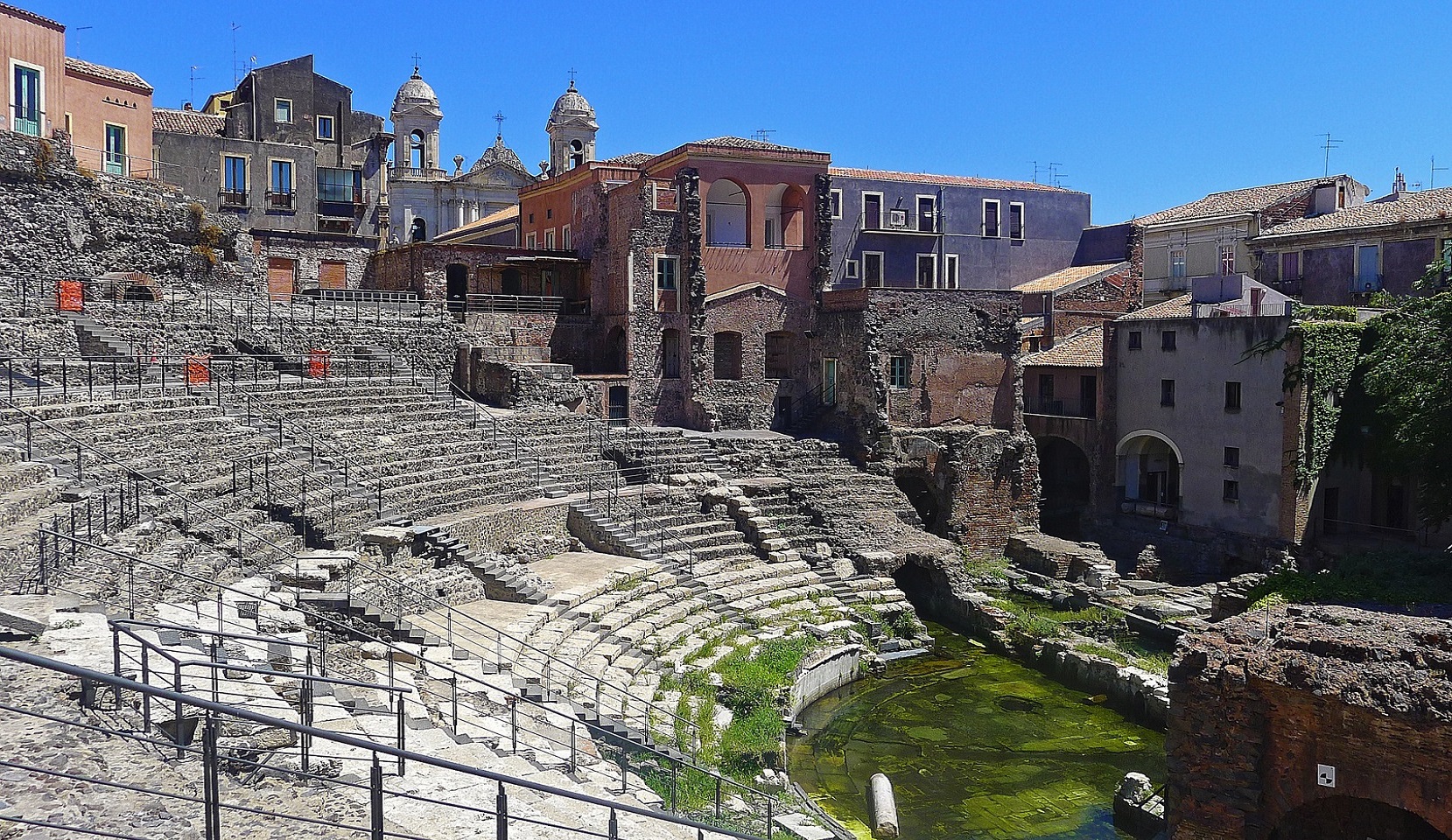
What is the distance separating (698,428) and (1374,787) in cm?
2474

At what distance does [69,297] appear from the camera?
27.5 m

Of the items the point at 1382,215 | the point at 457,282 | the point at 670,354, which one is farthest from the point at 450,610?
the point at 1382,215

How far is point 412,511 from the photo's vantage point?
24375 millimetres

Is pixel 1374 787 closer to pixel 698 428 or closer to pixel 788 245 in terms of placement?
pixel 698 428

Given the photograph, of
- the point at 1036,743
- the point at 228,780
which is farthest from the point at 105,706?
the point at 1036,743

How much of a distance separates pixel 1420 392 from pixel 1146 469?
1024 centimetres

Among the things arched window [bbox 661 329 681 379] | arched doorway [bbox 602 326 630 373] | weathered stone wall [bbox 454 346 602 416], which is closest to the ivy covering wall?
arched window [bbox 661 329 681 379]

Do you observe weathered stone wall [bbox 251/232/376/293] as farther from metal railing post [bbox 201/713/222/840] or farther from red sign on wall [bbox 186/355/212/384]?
metal railing post [bbox 201/713/222/840]

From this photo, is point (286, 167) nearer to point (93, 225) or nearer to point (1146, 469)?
point (93, 225)

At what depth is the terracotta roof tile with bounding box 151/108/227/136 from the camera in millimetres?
45031

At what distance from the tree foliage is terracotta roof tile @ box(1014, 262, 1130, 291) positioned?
573 inches

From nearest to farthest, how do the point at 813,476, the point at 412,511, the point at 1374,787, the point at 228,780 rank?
the point at 228,780 → the point at 1374,787 → the point at 412,511 → the point at 813,476

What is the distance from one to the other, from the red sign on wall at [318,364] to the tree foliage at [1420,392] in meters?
26.2

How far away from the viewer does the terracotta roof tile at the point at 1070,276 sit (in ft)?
146
